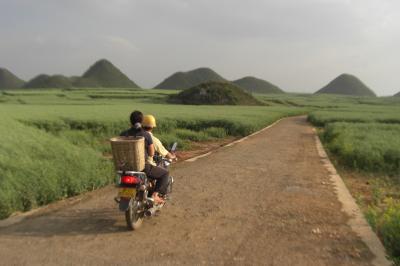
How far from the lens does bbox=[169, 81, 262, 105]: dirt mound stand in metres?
76.9

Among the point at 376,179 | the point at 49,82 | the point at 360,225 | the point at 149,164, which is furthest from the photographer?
the point at 49,82

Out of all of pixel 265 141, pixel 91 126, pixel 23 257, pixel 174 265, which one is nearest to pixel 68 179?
pixel 23 257

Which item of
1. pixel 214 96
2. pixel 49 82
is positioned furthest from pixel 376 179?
pixel 49 82

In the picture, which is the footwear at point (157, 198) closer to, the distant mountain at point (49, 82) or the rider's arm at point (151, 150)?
the rider's arm at point (151, 150)

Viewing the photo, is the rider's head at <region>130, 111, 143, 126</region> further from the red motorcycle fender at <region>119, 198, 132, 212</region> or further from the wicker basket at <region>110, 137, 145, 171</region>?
the red motorcycle fender at <region>119, 198, 132, 212</region>

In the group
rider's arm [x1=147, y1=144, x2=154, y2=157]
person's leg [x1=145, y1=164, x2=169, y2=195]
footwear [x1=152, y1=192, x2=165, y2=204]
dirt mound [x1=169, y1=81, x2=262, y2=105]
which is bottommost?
dirt mound [x1=169, y1=81, x2=262, y2=105]

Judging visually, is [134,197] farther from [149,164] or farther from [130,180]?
[149,164]

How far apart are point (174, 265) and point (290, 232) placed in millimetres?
2075

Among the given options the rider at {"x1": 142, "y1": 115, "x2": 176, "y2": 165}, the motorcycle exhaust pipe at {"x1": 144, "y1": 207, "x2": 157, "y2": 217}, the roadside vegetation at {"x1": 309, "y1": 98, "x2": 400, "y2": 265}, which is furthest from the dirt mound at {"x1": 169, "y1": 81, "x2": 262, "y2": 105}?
the motorcycle exhaust pipe at {"x1": 144, "y1": 207, "x2": 157, "y2": 217}

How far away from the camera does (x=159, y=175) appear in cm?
718

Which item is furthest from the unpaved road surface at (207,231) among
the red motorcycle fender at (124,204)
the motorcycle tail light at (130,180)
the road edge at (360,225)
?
the motorcycle tail light at (130,180)

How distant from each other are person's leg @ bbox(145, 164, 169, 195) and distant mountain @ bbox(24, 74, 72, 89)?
180059mm

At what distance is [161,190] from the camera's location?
7246mm

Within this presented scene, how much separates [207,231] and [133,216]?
42.8 inches
